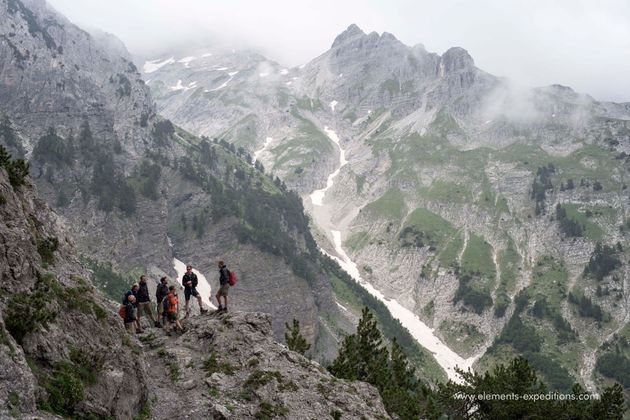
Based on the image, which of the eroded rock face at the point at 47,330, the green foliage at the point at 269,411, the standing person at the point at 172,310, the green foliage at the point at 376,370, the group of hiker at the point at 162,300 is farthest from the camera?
Result: the green foliage at the point at 376,370

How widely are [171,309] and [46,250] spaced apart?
1111 cm

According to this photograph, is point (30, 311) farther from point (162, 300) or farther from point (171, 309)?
point (171, 309)

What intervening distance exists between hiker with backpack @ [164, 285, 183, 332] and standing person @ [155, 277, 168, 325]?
1.04 ft

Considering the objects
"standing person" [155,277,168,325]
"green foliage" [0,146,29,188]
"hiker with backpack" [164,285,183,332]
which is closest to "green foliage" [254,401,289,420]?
"hiker with backpack" [164,285,183,332]

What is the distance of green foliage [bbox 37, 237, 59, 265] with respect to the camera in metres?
28.6

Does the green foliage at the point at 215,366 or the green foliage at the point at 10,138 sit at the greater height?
the green foliage at the point at 215,366

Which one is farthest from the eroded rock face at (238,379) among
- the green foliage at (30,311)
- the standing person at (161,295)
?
the green foliage at (30,311)

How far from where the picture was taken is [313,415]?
3275 centimetres

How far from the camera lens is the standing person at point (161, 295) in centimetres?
3625

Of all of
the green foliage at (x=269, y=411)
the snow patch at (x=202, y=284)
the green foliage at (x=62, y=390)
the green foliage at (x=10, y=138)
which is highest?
the green foliage at (x=62, y=390)

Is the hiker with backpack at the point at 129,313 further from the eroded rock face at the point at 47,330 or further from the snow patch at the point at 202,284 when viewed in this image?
the snow patch at the point at 202,284

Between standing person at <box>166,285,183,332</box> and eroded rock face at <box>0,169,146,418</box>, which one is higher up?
eroded rock face at <box>0,169,146,418</box>

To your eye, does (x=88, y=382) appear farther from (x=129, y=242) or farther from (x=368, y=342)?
(x=129, y=242)

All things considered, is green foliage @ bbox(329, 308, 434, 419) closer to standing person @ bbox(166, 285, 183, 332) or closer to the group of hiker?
the group of hiker
